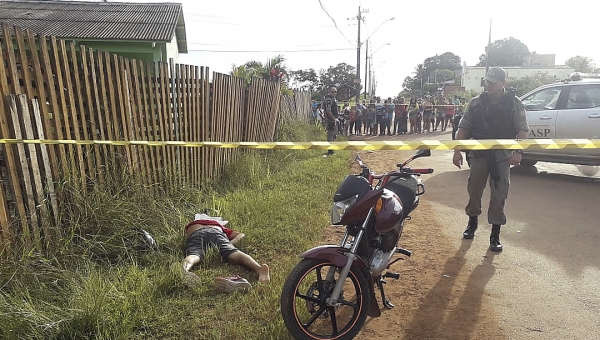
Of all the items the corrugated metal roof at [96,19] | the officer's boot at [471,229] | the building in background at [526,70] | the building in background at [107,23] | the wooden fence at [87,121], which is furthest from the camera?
the building in background at [526,70]

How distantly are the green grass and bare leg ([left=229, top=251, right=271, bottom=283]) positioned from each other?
0.07 metres

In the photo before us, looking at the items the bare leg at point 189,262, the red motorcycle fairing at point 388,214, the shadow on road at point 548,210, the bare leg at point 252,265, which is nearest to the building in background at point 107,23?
the shadow on road at point 548,210

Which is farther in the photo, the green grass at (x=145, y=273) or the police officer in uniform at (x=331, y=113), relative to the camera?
the police officer in uniform at (x=331, y=113)

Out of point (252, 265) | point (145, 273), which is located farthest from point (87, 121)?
point (252, 265)

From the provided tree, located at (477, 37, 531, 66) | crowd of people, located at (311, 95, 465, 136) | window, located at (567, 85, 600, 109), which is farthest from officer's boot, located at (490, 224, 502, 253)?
tree, located at (477, 37, 531, 66)

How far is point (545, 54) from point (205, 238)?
11248 cm

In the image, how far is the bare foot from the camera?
3.67m

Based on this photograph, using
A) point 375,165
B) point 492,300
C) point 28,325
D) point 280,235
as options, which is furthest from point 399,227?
point 375,165

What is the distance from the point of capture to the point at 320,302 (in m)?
2.83

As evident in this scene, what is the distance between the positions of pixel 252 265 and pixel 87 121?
7.47 feet

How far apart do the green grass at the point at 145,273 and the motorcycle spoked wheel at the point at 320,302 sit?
20 cm

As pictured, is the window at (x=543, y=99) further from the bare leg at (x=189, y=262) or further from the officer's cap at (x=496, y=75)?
the bare leg at (x=189, y=262)

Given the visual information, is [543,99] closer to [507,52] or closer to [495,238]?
[495,238]

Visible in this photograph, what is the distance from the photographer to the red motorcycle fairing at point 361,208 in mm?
2791
